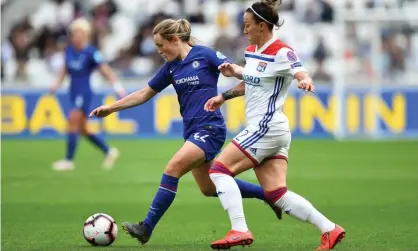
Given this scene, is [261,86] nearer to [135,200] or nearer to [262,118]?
[262,118]

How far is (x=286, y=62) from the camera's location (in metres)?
8.24

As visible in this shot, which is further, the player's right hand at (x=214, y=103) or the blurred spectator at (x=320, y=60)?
the blurred spectator at (x=320, y=60)

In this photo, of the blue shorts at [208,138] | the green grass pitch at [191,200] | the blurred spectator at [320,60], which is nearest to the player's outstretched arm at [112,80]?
the green grass pitch at [191,200]

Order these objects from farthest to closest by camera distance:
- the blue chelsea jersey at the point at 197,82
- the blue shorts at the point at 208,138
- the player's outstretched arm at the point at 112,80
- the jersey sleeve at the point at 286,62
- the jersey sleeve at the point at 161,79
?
the player's outstretched arm at the point at 112,80 → the jersey sleeve at the point at 161,79 → the blue chelsea jersey at the point at 197,82 → the blue shorts at the point at 208,138 → the jersey sleeve at the point at 286,62

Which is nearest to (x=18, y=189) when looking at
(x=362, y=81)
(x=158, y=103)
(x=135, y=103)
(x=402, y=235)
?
(x=135, y=103)

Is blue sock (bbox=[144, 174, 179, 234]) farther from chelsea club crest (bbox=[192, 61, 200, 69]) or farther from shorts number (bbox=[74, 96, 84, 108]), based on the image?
shorts number (bbox=[74, 96, 84, 108])

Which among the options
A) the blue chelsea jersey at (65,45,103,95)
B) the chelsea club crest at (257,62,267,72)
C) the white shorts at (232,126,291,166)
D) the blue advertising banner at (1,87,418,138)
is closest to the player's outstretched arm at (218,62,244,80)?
the chelsea club crest at (257,62,267,72)

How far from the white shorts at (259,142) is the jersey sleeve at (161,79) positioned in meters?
1.20

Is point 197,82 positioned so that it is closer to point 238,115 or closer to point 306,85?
point 306,85

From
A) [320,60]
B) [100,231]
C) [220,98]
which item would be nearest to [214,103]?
[220,98]

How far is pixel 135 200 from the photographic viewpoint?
12961 mm

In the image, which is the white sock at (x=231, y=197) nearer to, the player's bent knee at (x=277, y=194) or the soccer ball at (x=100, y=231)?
the player's bent knee at (x=277, y=194)

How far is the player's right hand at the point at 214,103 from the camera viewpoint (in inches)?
336

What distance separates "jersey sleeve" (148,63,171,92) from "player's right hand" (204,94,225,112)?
0.77m
